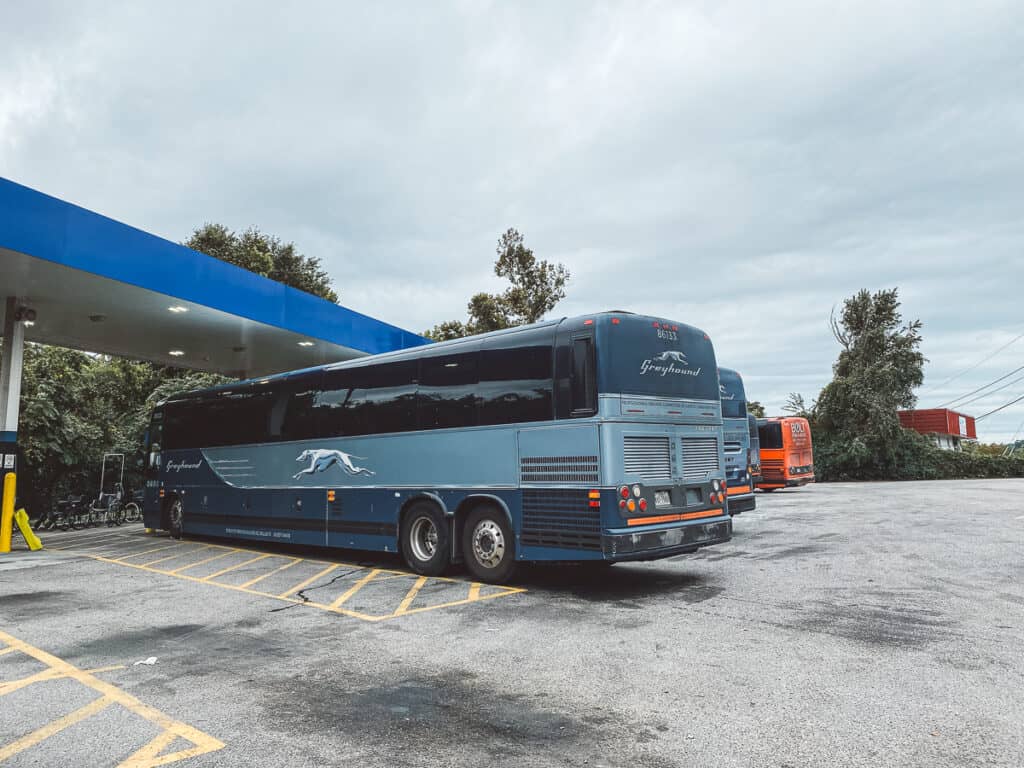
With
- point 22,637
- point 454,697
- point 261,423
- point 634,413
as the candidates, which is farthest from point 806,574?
point 261,423

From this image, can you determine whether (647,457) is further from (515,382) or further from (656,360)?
(515,382)

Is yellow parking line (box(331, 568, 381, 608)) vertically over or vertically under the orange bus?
under

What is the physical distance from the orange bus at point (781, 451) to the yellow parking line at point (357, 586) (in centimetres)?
2305

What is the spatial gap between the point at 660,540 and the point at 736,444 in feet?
24.3

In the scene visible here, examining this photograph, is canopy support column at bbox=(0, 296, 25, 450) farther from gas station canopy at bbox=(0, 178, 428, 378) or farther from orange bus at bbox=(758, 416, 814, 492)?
orange bus at bbox=(758, 416, 814, 492)

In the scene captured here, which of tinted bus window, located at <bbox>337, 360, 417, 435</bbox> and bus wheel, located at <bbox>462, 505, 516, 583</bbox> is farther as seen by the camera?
tinted bus window, located at <bbox>337, 360, 417, 435</bbox>

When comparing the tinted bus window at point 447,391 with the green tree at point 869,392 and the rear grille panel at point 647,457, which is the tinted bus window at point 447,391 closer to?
the rear grille panel at point 647,457

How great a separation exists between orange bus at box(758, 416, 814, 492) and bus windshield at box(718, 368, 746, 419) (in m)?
14.4

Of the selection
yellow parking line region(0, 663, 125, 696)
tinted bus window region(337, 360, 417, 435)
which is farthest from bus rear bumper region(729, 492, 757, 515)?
yellow parking line region(0, 663, 125, 696)

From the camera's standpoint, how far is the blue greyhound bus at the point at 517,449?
320 inches

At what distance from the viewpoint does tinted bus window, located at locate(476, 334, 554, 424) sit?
8617 mm

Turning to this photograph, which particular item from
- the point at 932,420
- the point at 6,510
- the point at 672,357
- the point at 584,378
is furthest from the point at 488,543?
the point at 932,420

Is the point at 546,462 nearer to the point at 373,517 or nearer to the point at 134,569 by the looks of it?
the point at 373,517

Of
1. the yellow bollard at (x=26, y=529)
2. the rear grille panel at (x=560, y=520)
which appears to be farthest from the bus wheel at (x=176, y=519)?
the rear grille panel at (x=560, y=520)
